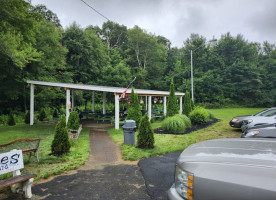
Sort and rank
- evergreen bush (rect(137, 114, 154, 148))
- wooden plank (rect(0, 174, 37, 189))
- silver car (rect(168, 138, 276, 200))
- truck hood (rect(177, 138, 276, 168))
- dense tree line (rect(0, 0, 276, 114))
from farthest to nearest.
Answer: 1. dense tree line (rect(0, 0, 276, 114))
2. evergreen bush (rect(137, 114, 154, 148))
3. wooden plank (rect(0, 174, 37, 189))
4. truck hood (rect(177, 138, 276, 168))
5. silver car (rect(168, 138, 276, 200))

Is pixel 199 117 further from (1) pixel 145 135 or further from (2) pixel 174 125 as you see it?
(1) pixel 145 135

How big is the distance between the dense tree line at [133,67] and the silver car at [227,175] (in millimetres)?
19746

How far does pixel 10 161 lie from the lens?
3756 mm

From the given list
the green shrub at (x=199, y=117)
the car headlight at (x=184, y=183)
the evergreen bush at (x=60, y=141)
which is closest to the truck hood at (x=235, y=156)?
the car headlight at (x=184, y=183)

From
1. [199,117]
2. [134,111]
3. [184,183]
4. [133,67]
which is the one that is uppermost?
[133,67]

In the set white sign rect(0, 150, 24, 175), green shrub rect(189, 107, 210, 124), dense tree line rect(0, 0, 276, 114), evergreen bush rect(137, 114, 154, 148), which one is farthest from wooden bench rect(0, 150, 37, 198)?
dense tree line rect(0, 0, 276, 114)

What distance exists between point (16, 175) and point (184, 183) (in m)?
3.62

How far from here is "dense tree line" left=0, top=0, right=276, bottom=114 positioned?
1942cm

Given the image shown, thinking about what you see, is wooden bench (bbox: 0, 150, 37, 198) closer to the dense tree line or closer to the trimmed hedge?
the trimmed hedge

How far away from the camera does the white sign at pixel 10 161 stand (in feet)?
11.9

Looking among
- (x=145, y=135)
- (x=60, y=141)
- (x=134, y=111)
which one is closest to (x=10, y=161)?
(x=60, y=141)

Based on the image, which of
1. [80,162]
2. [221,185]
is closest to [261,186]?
[221,185]

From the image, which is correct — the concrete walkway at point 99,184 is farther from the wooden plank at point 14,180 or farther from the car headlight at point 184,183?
the car headlight at point 184,183

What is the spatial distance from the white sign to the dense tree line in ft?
54.3
